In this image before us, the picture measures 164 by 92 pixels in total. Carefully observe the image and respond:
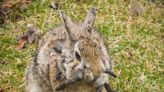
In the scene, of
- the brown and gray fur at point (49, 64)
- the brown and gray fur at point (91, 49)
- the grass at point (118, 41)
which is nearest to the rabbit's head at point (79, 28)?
the brown and gray fur at point (91, 49)

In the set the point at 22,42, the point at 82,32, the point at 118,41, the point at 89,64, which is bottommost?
the point at 118,41

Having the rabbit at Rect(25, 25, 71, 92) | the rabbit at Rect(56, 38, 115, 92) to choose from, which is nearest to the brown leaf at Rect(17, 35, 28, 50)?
the rabbit at Rect(25, 25, 71, 92)

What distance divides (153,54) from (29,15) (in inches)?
76.7

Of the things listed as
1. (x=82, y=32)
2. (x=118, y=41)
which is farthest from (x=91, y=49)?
(x=118, y=41)

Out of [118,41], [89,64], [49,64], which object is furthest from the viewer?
[118,41]

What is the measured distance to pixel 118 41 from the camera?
776cm

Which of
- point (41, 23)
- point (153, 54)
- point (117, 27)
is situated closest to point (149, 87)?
point (153, 54)

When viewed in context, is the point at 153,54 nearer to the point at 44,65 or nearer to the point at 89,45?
the point at 44,65

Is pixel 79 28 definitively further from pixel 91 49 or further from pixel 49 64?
pixel 49 64

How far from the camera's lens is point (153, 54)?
762 cm

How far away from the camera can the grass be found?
7.02m

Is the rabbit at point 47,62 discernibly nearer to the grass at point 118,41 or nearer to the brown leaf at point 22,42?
the grass at point 118,41

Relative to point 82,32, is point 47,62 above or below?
below

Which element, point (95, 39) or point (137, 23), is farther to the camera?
point (137, 23)
